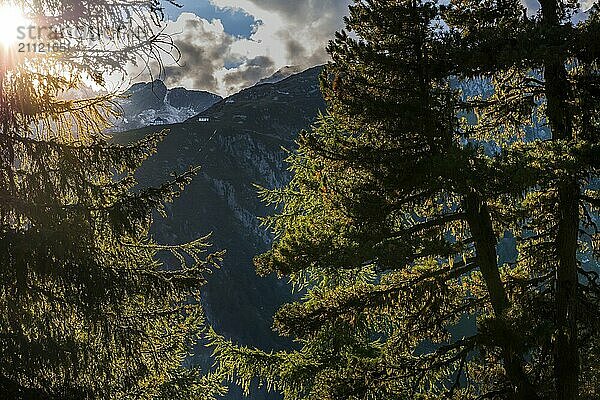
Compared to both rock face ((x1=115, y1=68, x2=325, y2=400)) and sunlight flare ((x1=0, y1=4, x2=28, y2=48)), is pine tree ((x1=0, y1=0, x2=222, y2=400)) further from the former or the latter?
rock face ((x1=115, y1=68, x2=325, y2=400))

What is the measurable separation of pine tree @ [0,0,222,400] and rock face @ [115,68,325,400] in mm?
92951

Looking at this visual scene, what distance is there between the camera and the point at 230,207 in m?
149

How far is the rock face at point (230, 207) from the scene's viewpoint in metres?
120

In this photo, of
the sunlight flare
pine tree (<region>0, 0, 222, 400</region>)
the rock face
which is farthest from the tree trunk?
the rock face

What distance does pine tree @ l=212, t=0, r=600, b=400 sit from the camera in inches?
256

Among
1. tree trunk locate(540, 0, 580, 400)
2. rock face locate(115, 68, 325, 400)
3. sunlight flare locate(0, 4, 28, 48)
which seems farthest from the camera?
rock face locate(115, 68, 325, 400)

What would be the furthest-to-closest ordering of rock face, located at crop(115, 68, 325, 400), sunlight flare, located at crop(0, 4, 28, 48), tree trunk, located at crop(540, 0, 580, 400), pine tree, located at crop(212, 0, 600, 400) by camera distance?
1. rock face, located at crop(115, 68, 325, 400)
2. tree trunk, located at crop(540, 0, 580, 400)
3. pine tree, located at crop(212, 0, 600, 400)
4. sunlight flare, located at crop(0, 4, 28, 48)

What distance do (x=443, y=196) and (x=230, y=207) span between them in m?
144

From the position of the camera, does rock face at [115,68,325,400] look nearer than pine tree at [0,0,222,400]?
No

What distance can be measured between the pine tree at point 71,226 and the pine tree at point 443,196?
85.9 inches

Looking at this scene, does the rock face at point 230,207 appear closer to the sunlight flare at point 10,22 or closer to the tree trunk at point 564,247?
the sunlight flare at point 10,22

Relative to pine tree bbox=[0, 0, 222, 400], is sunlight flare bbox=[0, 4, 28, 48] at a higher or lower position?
higher

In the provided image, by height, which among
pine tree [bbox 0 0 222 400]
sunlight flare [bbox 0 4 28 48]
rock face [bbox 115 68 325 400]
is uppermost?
rock face [bbox 115 68 325 400]

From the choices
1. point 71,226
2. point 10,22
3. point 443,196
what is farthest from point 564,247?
point 10,22
